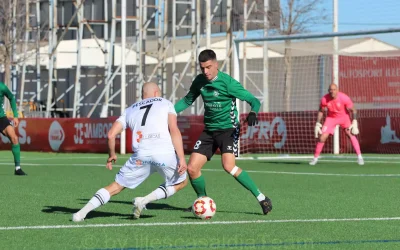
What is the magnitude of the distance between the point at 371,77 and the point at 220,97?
18.6 metres

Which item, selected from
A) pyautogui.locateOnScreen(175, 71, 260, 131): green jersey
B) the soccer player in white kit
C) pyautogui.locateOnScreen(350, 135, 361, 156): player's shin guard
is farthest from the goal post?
the soccer player in white kit

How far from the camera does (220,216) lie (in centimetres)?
1099

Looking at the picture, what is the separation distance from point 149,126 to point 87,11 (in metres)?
33.3

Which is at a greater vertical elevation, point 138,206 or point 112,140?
point 112,140

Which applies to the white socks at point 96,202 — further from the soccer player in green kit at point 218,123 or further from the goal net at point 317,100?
the goal net at point 317,100

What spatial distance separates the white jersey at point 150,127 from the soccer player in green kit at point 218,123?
1.12m

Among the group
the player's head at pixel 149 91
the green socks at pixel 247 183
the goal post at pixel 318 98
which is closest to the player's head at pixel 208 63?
the player's head at pixel 149 91

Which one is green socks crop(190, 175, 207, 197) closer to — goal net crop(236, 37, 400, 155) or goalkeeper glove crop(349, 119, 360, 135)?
goalkeeper glove crop(349, 119, 360, 135)

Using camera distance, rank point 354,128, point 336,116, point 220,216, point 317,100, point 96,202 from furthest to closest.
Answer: point 317,100, point 336,116, point 354,128, point 220,216, point 96,202

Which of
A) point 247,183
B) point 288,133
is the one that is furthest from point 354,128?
point 247,183

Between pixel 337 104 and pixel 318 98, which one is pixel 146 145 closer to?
pixel 337 104

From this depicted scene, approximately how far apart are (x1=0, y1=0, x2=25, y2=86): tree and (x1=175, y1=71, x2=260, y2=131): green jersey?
1286 inches

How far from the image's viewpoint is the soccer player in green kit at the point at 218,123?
1160 centimetres

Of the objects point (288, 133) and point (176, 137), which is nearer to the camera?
point (176, 137)
